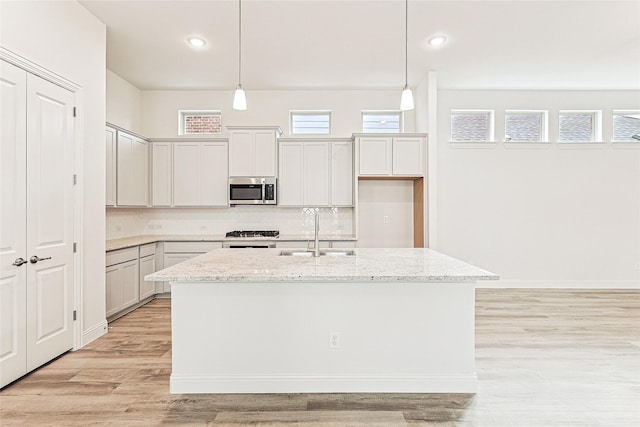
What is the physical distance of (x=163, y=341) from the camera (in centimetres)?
354

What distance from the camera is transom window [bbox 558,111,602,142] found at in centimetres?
579

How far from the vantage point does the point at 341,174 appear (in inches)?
214

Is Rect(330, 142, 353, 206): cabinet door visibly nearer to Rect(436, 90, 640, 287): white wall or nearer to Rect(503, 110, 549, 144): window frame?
Rect(436, 90, 640, 287): white wall

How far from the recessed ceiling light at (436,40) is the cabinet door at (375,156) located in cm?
139

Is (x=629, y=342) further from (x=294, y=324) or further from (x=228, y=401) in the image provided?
(x=228, y=401)

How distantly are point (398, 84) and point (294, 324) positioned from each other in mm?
4263

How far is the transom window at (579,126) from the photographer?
579cm

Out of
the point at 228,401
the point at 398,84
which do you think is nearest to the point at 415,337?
the point at 228,401

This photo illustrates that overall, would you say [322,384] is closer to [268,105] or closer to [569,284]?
[268,105]

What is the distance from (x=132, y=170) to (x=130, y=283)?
1.57 metres

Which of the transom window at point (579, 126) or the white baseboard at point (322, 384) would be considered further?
the transom window at point (579, 126)

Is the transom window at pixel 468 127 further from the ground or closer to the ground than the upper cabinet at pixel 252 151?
further from the ground

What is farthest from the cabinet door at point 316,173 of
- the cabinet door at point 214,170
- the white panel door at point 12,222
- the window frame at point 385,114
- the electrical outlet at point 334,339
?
the white panel door at point 12,222

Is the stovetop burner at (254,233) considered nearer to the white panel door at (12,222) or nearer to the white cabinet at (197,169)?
the white cabinet at (197,169)
